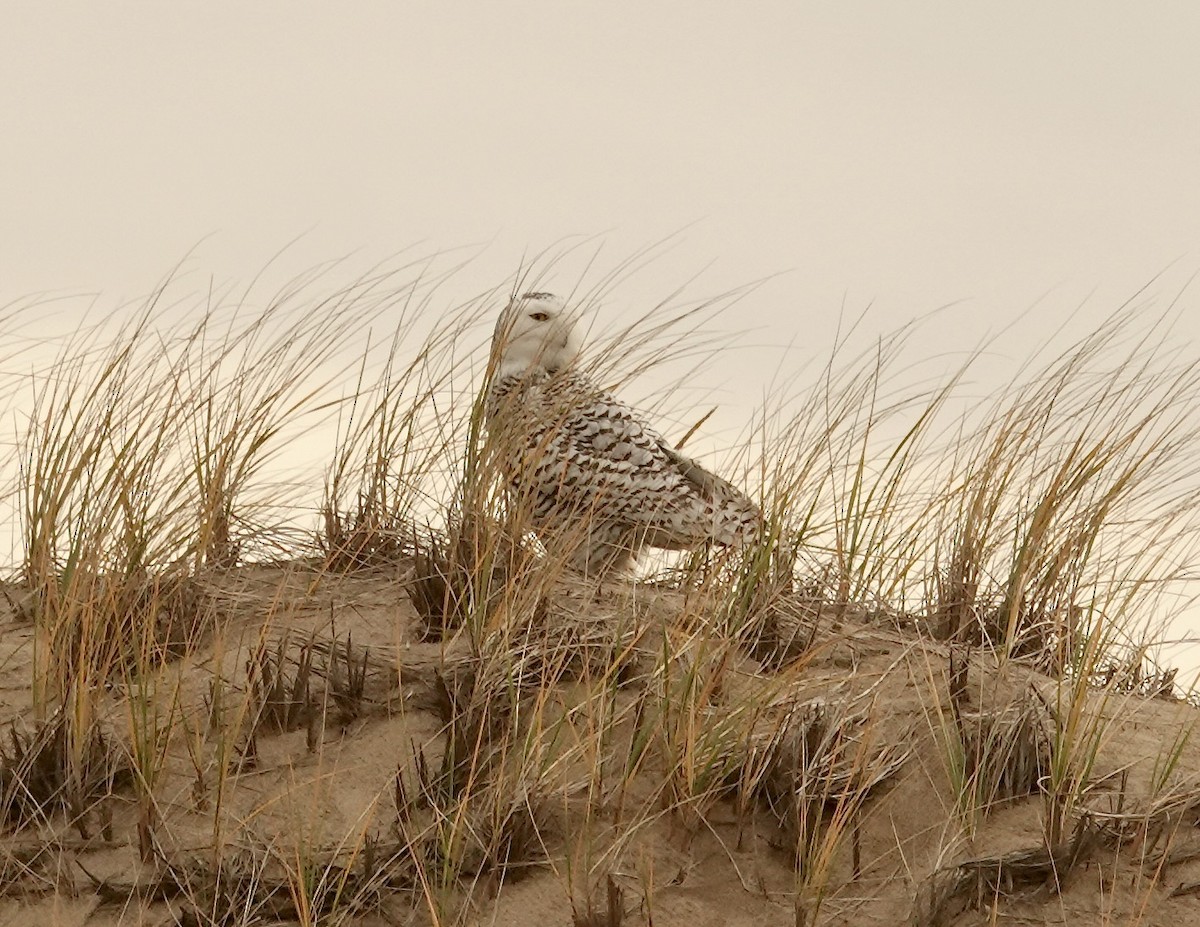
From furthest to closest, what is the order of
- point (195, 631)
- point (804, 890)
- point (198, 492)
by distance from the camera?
point (198, 492), point (195, 631), point (804, 890)

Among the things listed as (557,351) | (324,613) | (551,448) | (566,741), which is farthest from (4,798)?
(557,351)

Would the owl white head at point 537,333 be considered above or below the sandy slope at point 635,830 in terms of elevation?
above

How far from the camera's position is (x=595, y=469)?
5.22m

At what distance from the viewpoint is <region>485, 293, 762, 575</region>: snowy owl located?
198 inches

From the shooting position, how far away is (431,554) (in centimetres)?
457

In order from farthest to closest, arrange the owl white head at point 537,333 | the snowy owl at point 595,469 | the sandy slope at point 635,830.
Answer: the owl white head at point 537,333 < the snowy owl at point 595,469 < the sandy slope at point 635,830

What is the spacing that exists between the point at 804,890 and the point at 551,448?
2110 millimetres

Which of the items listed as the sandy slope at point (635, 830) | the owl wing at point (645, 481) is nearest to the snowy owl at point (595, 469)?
the owl wing at point (645, 481)

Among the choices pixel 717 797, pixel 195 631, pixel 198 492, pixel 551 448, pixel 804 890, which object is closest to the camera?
pixel 804 890

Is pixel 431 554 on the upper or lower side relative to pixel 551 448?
lower

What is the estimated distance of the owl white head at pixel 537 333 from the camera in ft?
17.9

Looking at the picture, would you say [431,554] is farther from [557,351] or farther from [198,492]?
[557,351]

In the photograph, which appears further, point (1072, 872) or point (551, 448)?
point (551, 448)

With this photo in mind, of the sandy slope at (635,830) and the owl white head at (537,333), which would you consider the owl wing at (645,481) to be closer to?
the owl white head at (537,333)
